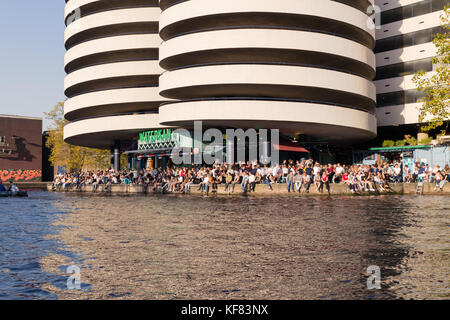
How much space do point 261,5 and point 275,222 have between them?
26.9 meters

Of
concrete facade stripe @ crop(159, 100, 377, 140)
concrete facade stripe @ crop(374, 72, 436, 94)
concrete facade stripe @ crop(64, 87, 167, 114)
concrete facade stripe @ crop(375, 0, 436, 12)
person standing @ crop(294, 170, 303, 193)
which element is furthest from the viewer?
concrete facade stripe @ crop(375, 0, 436, 12)

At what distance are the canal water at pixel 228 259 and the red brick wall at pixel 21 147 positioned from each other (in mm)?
71596

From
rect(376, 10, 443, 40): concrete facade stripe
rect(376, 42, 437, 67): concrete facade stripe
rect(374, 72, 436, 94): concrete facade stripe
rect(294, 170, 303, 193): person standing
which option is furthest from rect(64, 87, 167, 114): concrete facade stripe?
rect(376, 10, 443, 40): concrete facade stripe

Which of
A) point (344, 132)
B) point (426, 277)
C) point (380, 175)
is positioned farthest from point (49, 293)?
point (344, 132)

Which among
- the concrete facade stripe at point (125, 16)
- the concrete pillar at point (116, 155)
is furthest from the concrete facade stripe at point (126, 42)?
the concrete pillar at point (116, 155)

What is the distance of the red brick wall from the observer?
76750 mm

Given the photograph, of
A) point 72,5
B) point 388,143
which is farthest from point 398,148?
point 72,5

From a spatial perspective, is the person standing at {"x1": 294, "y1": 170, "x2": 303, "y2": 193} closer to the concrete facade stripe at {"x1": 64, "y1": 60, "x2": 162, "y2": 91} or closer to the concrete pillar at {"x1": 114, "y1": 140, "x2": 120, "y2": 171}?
the concrete facade stripe at {"x1": 64, "y1": 60, "x2": 162, "y2": 91}

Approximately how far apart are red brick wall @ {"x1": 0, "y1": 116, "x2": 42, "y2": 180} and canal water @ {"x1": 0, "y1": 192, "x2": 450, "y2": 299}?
7160 centimetres

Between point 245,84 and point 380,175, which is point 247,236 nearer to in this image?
point 380,175

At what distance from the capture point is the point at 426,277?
→ 18.9 ft

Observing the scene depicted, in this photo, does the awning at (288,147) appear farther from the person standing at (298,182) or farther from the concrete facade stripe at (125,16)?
the concrete facade stripe at (125,16)

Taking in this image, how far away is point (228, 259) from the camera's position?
7070 mm

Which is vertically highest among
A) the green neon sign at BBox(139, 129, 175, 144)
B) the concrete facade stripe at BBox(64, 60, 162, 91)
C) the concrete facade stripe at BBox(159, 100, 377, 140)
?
the concrete facade stripe at BBox(64, 60, 162, 91)
